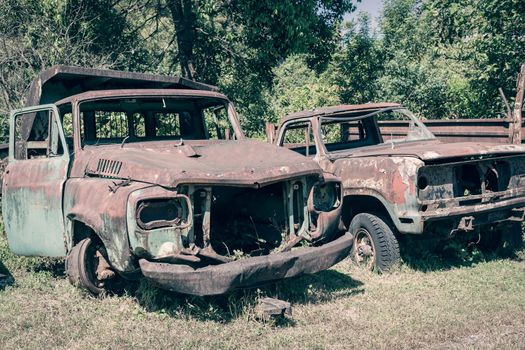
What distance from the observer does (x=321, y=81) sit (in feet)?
57.3

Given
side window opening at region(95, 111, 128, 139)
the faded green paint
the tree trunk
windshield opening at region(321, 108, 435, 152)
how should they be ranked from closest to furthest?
the faded green paint
side window opening at region(95, 111, 128, 139)
windshield opening at region(321, 108, 435, 152)
the tree trunk

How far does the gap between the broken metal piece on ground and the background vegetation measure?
6921 mm

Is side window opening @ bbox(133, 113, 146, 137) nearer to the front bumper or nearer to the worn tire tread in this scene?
the worn tire tread

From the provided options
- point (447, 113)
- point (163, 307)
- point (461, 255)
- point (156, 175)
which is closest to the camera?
point (156, 175)

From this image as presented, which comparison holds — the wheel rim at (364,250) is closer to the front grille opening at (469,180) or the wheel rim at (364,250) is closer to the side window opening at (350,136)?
the front grille opening at (469,180)

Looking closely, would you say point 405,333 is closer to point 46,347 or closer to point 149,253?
point 149,253

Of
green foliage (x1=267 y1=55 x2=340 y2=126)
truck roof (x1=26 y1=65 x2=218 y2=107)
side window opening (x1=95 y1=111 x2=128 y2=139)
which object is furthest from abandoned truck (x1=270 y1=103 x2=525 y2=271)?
green foliage (x1=267 y1=55 x2=340 y2=126)

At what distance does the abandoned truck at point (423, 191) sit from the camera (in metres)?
5.80

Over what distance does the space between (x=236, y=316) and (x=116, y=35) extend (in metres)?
8.90

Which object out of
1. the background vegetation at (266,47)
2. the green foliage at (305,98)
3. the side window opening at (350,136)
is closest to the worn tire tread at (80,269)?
the side window opening at (350,136)

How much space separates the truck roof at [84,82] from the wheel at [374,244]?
2615 millimetres

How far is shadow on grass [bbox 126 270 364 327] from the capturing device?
484 centimetres

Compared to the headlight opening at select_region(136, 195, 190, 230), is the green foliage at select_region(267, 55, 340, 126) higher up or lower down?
higher up

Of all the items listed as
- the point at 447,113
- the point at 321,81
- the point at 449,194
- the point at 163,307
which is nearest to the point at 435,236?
the point at 449,194
